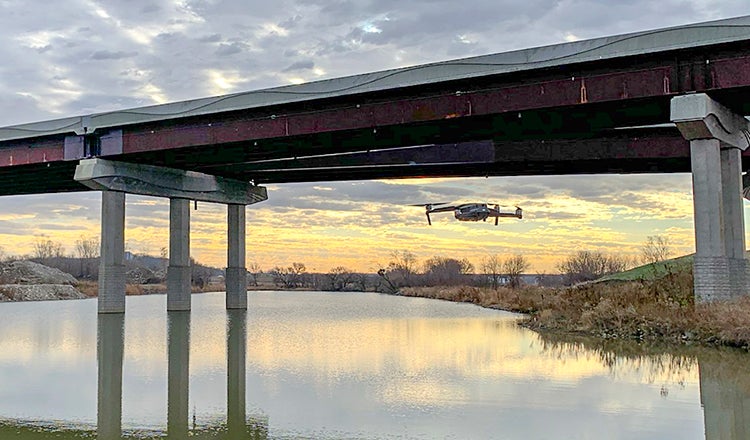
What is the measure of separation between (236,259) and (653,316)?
1323 inches

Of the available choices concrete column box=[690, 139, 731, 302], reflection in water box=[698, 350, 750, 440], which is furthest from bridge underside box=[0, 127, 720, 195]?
reflection in water box=[698, 350, 750, 440]

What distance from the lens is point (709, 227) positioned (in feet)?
88.4

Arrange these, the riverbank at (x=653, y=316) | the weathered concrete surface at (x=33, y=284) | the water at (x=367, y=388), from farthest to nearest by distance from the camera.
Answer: the weathered concrete surface at (x=33, y=284) → the riverbank at (x=653, y=316) → the water at (x=367, y=388)

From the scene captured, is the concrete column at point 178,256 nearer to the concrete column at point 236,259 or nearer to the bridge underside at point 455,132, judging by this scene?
the bridge underside at point 455,132

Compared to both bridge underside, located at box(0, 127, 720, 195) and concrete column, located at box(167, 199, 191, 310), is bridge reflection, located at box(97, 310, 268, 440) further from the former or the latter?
concrete column, located at box(167, 199, 191, 310)

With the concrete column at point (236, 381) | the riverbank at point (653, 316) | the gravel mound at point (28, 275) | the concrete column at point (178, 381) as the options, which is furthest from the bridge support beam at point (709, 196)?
the gravel mound at point (28, 275)

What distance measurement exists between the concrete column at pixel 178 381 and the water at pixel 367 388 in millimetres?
38

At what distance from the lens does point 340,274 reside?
15112 centimetres

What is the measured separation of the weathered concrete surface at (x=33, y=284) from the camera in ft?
279

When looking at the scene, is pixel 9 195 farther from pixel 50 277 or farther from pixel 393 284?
pixel 393 284

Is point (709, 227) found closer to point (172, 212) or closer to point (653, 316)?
point (653, 316)

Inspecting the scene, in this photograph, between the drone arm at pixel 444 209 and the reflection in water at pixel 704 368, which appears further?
the drone arm at pixel 444 209

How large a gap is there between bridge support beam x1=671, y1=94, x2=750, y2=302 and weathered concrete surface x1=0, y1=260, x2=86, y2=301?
242 feet

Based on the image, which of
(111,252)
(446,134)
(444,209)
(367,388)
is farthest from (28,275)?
(367,388)
